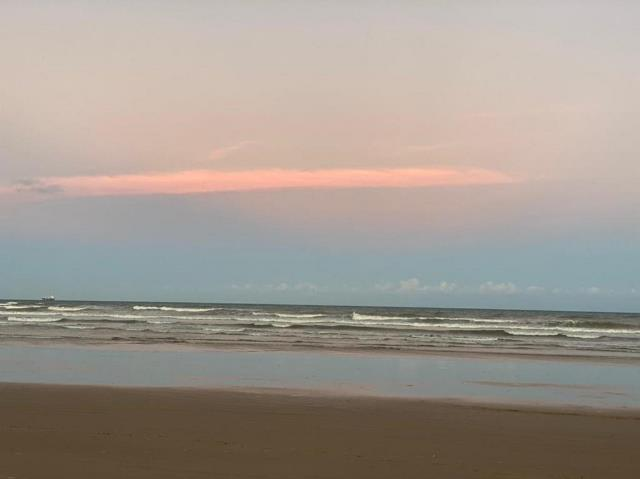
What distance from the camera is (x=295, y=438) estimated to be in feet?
28.6

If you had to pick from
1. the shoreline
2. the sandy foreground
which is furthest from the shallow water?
the sandy foreground

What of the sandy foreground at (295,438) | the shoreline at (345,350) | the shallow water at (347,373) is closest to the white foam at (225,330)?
the shoreline at (345,350)

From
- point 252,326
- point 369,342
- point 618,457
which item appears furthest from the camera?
point 252,326

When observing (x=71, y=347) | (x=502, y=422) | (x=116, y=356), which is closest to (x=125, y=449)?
(x=502, y=422)

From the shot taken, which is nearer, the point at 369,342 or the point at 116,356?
the point at 116,356

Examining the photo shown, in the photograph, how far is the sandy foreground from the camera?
23.4 feet

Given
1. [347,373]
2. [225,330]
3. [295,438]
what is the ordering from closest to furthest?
[295,438] < [347,373] < [225,330]

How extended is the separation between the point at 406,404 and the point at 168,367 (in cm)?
817

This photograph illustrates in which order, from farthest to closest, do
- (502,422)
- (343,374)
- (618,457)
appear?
1. (343,374)
2. (502,422)
3. (618,457)

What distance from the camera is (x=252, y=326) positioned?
40.2m

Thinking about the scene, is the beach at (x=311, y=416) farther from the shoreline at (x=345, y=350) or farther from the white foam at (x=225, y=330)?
the white foam at (x=225, y=330)

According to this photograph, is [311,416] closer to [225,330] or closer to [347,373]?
[347,373]

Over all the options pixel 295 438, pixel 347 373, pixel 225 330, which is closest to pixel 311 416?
pixel 295 438

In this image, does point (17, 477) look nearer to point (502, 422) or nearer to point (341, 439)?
point (341, 439)
